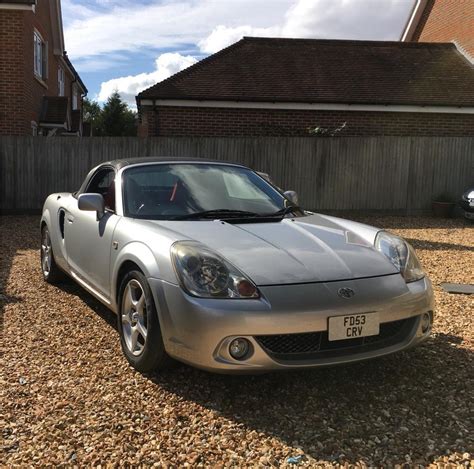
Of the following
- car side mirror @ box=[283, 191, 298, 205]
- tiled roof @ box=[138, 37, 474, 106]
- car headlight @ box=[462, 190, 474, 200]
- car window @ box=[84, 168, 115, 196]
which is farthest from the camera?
tiled roof @ box=[138, 37, 474, 106]

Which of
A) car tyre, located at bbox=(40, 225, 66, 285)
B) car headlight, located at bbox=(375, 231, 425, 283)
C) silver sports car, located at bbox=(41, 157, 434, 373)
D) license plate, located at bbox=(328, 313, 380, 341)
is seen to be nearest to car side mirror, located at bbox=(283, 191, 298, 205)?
silver sports car, located at bbox=(41, 157, 434, 373)

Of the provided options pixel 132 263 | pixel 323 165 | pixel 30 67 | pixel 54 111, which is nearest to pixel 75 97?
pixel 54 111

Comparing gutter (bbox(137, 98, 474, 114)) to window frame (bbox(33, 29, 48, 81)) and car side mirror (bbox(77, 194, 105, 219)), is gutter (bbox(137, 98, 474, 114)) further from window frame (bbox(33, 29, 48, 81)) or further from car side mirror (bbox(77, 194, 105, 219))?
car side mirror (bbox(77, 194, 105, 219))

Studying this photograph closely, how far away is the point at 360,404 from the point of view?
3.08 metres

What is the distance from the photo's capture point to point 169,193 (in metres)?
4.17

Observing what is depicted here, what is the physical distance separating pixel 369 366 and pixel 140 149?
33.1ft

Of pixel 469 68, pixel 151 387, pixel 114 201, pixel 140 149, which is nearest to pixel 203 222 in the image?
pixel 114 201

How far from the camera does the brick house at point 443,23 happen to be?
1845 centimetres

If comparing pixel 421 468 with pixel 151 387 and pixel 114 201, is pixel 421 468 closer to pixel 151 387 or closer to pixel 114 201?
pixel 151 387

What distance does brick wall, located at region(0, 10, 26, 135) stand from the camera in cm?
1360

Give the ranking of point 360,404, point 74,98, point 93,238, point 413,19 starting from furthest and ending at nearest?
point 74,98 < point 413,19 < point 93,238 < point 360,404

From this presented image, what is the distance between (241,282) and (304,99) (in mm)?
12339

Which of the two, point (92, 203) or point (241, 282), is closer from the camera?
point (241, 282)

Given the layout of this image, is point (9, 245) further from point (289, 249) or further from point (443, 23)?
point (443, 23)
